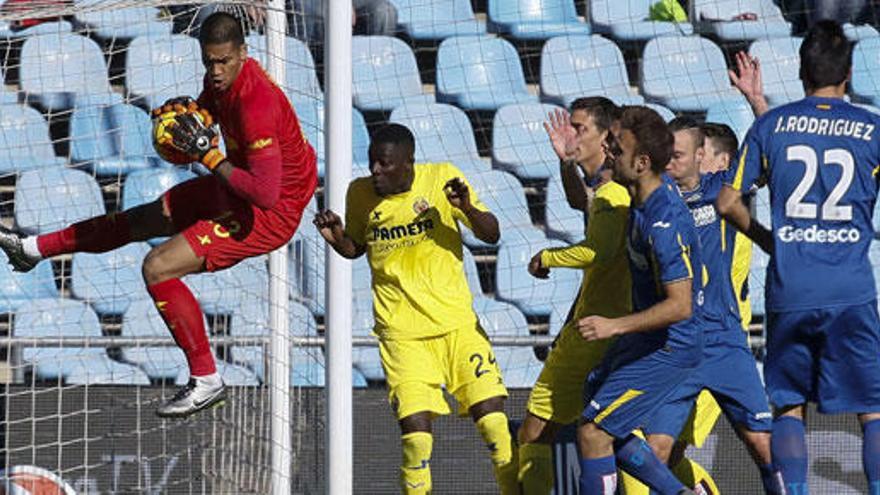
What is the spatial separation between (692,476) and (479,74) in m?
4.76

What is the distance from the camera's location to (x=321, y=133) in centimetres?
961

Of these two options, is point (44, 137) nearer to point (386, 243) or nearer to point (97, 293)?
point (97, 293)

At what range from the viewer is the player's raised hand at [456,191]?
294 inches

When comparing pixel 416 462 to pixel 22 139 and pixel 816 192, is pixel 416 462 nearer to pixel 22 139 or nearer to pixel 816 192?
pixel 816 192

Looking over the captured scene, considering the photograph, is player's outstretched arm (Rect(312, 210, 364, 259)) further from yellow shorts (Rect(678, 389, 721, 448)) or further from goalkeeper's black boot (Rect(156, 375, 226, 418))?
yellow shorts (Rect(678, 389, 721, 448))

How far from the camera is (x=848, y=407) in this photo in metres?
6.40

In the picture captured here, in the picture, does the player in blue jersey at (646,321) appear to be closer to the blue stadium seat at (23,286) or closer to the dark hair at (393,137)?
the dark hair at (393,137)

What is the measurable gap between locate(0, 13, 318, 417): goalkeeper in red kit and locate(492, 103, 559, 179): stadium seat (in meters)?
4.43

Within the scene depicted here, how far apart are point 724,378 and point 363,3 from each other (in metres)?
5.47

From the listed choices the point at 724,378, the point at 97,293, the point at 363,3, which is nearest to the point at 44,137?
the point at 97,293

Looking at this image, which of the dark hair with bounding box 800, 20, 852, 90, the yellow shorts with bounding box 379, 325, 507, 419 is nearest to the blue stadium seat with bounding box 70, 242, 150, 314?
the yellow shorts with bounding box 379, 325, 507, 419

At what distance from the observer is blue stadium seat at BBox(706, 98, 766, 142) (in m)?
11.9

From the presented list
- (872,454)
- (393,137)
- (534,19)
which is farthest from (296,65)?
(534,19)

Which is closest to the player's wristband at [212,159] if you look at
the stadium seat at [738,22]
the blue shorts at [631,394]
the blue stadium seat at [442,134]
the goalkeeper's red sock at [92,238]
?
the goalkeeper's red sock at [92,238]
